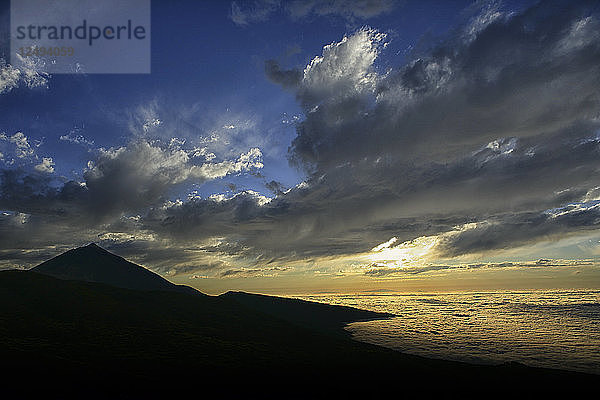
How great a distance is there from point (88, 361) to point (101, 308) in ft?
239

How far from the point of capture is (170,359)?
95.6 m

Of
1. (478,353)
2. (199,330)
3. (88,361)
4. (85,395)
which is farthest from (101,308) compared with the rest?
(478,353)

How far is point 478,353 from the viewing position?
453 feet

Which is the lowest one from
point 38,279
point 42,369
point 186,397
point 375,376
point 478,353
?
point 478,353

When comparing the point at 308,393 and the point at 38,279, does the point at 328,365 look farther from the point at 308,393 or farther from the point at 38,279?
the point at 38,279

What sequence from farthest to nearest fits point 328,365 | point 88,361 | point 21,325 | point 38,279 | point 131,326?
point 38,279
point 131,326
point 21,325
point 328,365
point 88,361

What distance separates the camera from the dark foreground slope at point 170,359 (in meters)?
75.2

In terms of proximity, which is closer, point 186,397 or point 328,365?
point 186,397

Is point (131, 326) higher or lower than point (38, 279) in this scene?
lower

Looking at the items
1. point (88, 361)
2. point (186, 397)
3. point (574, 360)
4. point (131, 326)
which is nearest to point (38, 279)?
point (131, 326)

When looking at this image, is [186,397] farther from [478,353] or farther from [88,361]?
[478,353]

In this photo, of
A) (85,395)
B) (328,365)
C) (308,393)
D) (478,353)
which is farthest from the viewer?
(478,353)

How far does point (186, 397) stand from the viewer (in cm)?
6925

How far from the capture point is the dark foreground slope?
7519cm
